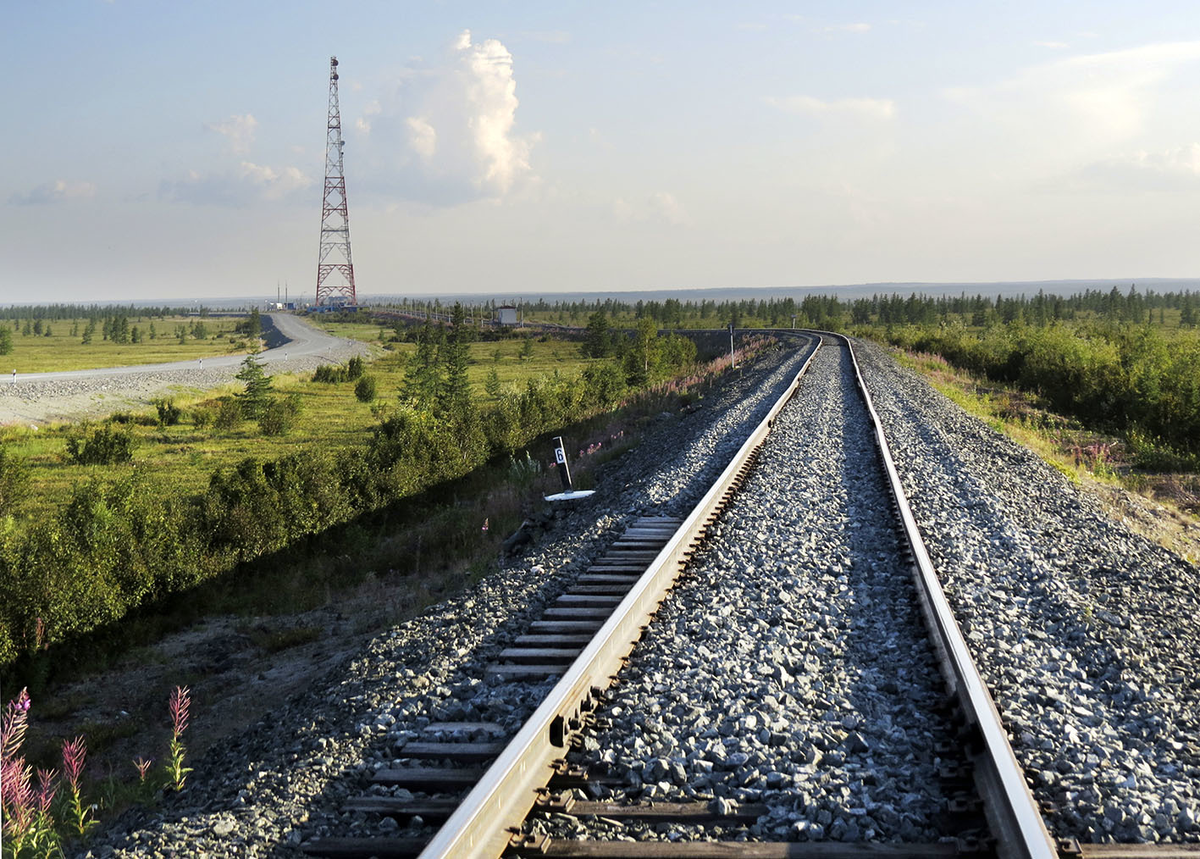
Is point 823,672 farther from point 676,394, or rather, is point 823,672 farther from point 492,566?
point 676,394

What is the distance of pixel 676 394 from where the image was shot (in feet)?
88.4

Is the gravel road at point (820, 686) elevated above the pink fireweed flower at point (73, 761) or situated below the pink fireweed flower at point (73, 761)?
above

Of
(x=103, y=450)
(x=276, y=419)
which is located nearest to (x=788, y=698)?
(x=103, y=450)

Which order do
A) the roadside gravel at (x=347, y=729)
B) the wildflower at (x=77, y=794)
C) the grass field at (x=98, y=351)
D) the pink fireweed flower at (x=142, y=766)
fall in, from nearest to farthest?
the roadside gravel at (x=347, y=729), the wildflower at (x=77, y=794), the pink fireweed flower at (x=142, y=766), the grass field at (x=98, y=351)

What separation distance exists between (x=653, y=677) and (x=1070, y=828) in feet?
6.76

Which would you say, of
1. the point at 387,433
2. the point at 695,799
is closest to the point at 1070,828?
the point at 695,799

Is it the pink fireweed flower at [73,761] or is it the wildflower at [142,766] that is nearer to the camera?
the pink fireweed flower at [73,761]

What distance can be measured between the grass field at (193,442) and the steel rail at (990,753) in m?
11.5

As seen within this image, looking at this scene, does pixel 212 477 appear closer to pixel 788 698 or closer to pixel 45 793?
pixel 45 793

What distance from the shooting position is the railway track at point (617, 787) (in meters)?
3.21

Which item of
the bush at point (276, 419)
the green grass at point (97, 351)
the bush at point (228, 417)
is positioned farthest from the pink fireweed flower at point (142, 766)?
the green grass at point (97, 351)

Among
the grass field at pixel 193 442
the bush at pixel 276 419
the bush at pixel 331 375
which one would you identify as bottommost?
the grass field at pixel 193 442

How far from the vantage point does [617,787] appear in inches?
147

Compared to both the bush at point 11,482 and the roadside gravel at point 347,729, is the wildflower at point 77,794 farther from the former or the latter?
the bush at point 11,482
